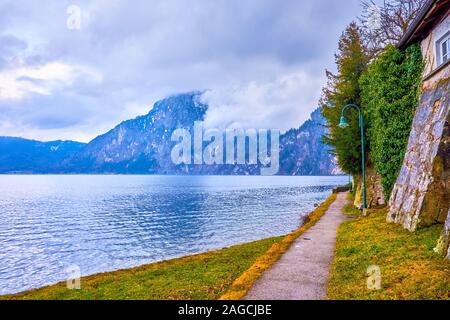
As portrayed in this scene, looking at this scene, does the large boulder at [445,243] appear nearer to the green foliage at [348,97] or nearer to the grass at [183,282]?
the grass at [183,282]

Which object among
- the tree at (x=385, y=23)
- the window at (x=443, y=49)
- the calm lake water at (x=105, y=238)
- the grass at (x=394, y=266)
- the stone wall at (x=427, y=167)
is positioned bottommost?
the calm lake water at (x=105, y=238)

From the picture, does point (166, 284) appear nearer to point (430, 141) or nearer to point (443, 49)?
point (430, 141)

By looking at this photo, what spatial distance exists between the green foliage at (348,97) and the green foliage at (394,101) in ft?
27.0

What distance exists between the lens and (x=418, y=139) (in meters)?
17.9

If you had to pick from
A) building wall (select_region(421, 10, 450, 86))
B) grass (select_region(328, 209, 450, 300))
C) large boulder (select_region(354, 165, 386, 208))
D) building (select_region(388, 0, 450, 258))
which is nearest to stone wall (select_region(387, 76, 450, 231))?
building (select_region(388, 0, 450, 258))

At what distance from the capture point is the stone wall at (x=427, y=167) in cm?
1437

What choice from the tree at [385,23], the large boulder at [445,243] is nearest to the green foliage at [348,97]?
the tree at [385,23]

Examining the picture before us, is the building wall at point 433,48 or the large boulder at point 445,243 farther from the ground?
the building wall at point 433,48

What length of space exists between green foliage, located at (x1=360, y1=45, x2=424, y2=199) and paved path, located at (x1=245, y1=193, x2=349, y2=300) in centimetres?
750

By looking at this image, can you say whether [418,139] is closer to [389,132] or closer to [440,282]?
[389,132]

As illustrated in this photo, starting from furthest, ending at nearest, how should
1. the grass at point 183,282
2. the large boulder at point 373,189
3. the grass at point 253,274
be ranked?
the large boulder at point 373,189 < the grass at point 183,282 < the grass at point 253,274

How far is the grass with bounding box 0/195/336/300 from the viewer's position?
13.0 meters

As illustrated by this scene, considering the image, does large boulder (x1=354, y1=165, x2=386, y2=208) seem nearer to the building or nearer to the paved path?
the building
